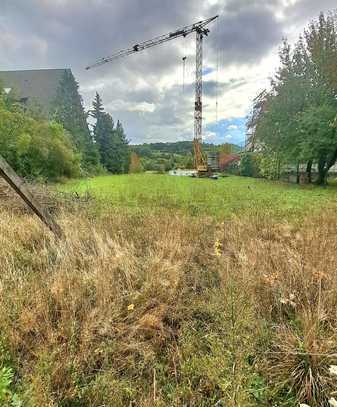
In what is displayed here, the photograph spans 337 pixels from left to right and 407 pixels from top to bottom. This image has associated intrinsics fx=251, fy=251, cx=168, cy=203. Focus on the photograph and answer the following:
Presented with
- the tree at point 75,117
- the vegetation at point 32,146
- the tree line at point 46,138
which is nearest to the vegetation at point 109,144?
the tree at point 75,117

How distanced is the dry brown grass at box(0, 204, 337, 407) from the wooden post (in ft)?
0.88

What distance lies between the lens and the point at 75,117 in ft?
115

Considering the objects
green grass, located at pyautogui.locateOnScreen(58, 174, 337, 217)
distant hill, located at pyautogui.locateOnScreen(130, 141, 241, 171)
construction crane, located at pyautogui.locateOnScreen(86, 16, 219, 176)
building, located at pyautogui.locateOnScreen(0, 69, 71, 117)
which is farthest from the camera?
distant hill, located at pyautogui.locateOnScreen(130, 141, 241, 171)

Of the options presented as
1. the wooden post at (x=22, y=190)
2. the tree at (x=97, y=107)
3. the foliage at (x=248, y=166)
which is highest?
the tree at (x=97, y=107)

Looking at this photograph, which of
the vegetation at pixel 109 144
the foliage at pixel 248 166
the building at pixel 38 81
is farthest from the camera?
the vegetation at pixel 109 144

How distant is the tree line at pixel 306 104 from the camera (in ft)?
45.1

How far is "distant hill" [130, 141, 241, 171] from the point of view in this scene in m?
44.8

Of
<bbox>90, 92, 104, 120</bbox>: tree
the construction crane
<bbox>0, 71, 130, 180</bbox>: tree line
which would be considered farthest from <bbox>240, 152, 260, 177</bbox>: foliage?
<bbox>90, 92, 104, 120</bbox>: tree

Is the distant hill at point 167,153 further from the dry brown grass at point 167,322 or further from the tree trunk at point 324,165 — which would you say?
the dry brown grass at point 167,322

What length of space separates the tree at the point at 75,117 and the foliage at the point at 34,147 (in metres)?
12.1

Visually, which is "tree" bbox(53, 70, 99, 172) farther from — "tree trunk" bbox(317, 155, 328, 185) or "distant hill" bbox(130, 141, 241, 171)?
"tree trunk" bbox(317, 155, 328, 185)

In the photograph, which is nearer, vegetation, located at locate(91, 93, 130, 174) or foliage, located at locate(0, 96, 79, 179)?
foliage, located at locate(0, 96, 79, 179)

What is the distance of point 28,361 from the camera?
178 centimetres

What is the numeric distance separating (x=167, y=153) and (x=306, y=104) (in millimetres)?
43532
